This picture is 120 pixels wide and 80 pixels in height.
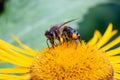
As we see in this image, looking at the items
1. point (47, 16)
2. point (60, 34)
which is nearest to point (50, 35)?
point (60, 34)

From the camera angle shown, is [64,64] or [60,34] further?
[60,34]

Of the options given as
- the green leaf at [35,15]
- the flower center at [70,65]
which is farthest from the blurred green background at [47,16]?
the flower center at [70,65]

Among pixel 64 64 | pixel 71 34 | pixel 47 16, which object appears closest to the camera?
pixel 64 64

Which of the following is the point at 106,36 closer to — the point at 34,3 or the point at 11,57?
the point at 11,57

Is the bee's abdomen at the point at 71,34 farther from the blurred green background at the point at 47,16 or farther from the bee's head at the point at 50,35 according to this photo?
the blurred green background at the point at 47,16

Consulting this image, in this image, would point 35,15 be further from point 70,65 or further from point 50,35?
point 70,65

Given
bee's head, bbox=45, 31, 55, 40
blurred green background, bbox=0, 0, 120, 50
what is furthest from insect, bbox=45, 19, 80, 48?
blurred green background, bbox=0, 0, 120, 50
